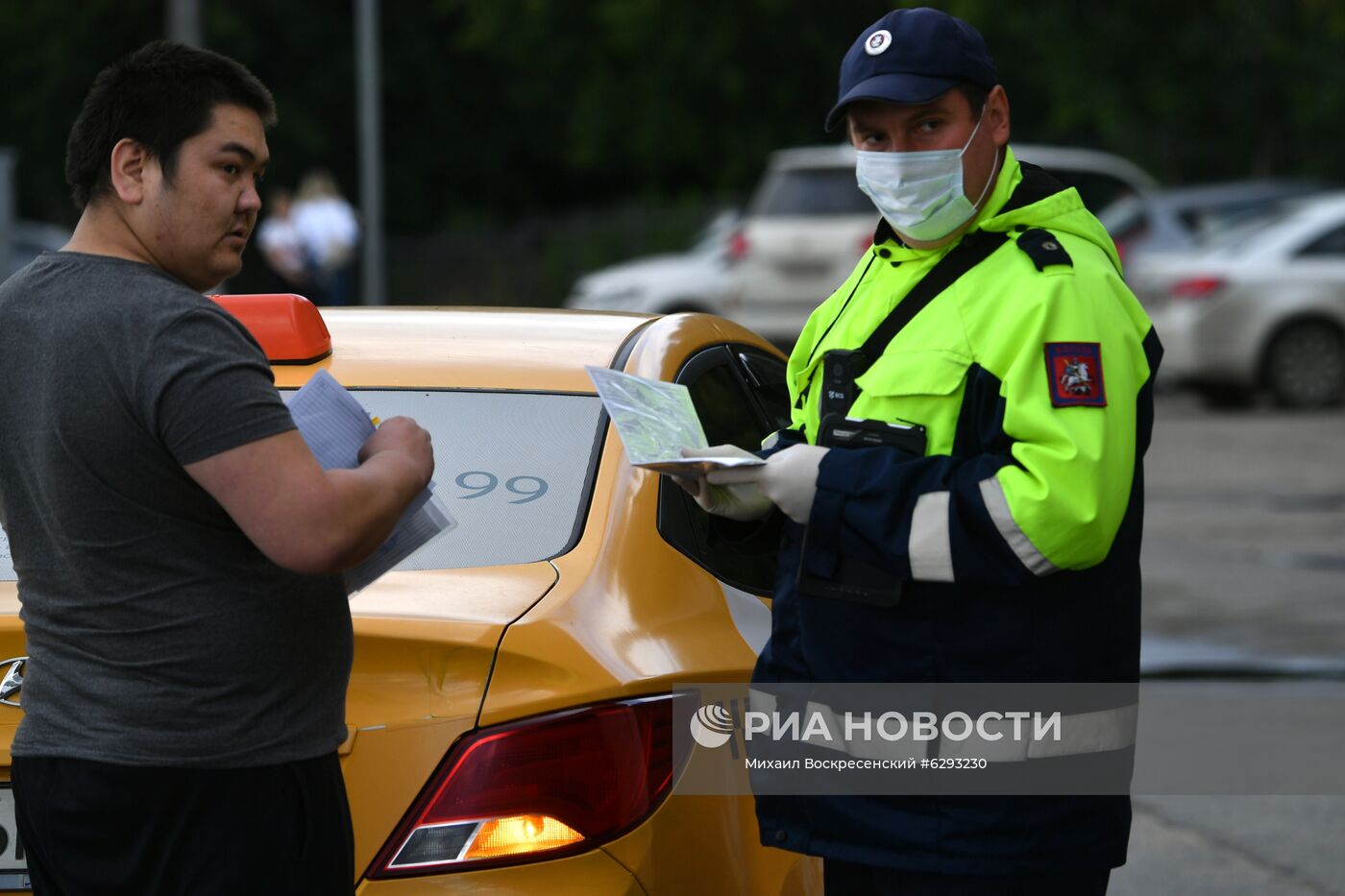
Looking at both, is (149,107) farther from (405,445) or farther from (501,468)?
(501,468)

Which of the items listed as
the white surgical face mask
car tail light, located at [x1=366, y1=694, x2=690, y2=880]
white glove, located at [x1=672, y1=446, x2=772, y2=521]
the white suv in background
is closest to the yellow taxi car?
car tail light, located at [x1=366, y1=694, x2=690, y2=880]

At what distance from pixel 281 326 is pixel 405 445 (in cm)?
117

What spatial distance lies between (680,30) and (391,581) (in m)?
28.3

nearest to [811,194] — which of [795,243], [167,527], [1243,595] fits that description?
[795,243]

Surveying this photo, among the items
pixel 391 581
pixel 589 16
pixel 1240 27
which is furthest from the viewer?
pixel 589 16

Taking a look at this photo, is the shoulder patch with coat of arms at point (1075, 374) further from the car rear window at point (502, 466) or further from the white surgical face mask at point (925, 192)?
the car rear window at point (502, 466)

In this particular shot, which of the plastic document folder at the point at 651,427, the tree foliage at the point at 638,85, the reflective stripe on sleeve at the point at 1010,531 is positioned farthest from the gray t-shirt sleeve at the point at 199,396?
the tree foliage at the point at 638,85

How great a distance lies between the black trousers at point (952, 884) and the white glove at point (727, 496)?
0.50m

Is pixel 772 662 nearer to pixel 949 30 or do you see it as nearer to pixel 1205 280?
pixel 949 30

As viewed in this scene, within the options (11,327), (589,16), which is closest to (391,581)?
(11,327)

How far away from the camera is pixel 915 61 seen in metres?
2.75

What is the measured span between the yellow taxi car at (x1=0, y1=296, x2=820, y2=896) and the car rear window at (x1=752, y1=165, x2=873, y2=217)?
547 inches

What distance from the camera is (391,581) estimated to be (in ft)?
9.80

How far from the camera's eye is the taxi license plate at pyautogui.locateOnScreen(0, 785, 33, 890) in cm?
279
